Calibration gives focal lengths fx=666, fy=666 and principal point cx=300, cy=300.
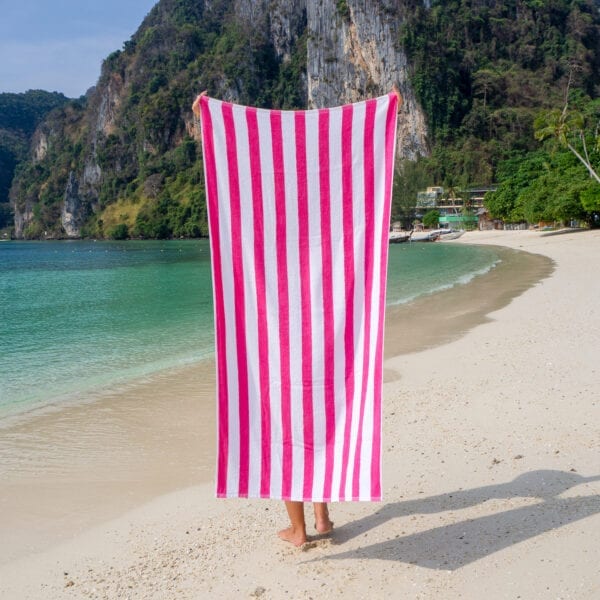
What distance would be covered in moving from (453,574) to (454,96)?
124393 mm

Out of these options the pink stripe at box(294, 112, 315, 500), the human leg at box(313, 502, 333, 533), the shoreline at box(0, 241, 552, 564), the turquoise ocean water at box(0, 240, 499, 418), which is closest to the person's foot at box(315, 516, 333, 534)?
the human leg at box(313, 502, 333, 533)

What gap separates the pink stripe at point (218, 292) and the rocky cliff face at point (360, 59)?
4519 inches

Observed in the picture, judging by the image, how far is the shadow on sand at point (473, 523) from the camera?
3512mm

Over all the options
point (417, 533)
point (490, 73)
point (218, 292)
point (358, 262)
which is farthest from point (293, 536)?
point (490, 73)

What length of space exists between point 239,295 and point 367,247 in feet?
2.21

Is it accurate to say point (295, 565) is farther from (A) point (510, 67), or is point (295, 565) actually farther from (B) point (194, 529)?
(A) point (510, 67)

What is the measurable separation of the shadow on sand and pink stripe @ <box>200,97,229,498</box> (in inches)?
33.7

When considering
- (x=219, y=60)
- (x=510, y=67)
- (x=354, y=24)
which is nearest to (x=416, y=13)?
(x=354, y=24)

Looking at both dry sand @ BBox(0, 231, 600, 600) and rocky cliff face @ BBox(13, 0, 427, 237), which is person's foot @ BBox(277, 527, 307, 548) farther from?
rocky cliff face @ BBox(13, 0, 427, 237)

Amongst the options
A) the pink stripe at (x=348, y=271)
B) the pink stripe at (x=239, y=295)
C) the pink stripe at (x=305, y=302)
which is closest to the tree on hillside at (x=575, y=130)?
the pink stripe at (x=348, y=271)

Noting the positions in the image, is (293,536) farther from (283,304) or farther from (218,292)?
(218,292)

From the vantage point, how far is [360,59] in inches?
4803

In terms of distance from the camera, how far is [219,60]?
15638 cm

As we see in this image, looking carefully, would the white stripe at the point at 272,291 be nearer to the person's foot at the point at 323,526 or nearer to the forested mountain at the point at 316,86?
the person's foot at the point at 323,526
